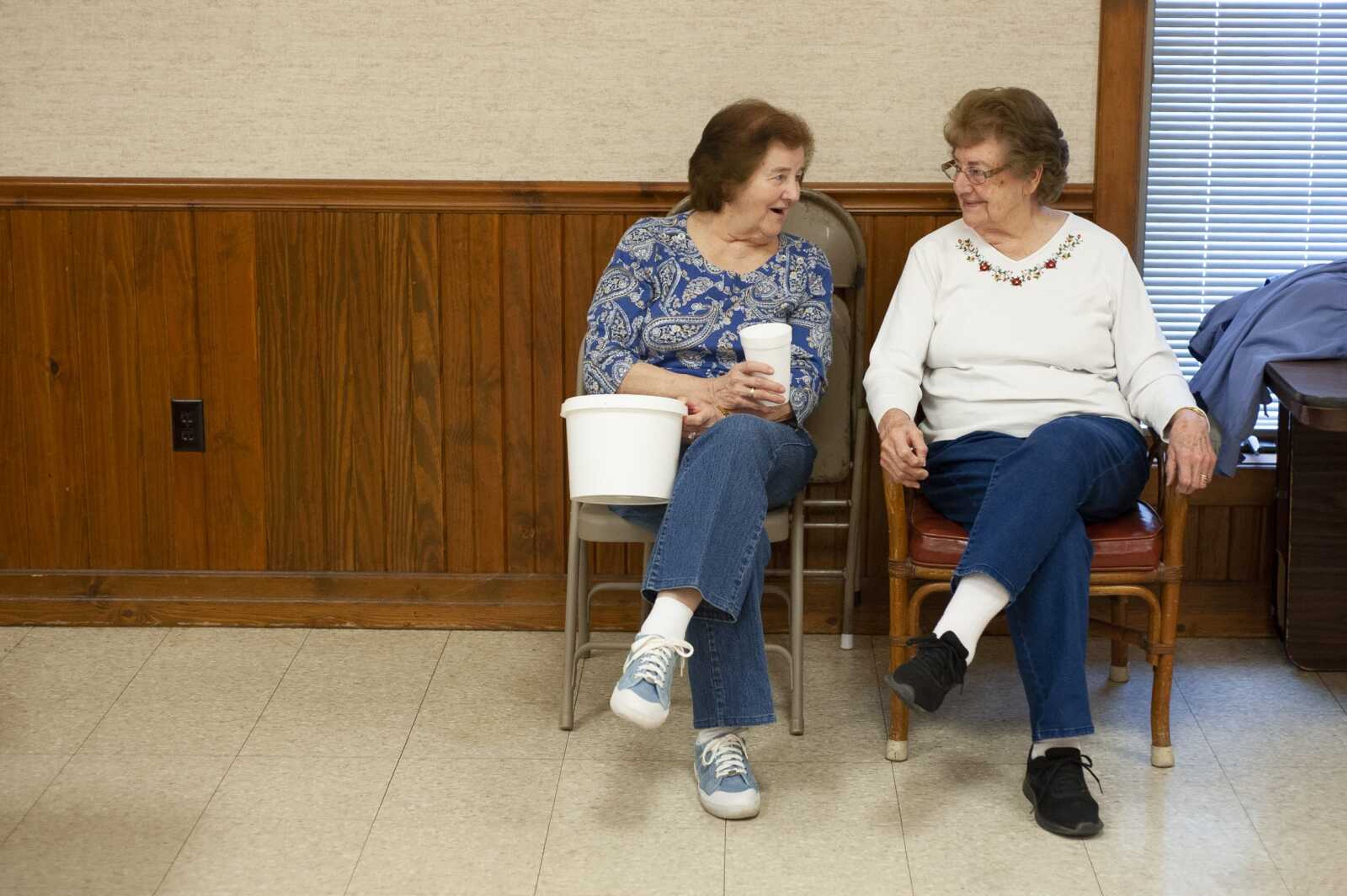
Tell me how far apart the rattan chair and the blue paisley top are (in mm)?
320

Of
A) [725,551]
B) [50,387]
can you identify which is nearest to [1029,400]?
[725,551]

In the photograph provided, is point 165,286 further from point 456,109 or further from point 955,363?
point 955,363

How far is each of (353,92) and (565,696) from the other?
133 cm

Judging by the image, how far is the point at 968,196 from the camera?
2668mm

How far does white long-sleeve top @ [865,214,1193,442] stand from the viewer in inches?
103

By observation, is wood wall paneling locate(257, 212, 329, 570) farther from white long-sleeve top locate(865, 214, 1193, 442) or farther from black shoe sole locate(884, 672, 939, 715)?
black shoe sole locate(884, 672, 939, 715)

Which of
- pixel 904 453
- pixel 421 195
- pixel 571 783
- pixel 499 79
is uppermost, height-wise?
pixel 499 79

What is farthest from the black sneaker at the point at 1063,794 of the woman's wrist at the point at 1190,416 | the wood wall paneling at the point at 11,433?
the wood wall paneling at the point at 11,433

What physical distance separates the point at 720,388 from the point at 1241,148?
4.43 ft

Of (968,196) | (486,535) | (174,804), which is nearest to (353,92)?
(486,535)

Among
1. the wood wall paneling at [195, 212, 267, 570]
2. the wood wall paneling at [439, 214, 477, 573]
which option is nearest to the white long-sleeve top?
the wood wall paneling at [439, 214, 477, 573]

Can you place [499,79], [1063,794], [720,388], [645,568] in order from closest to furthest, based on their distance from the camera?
1. [1063,794]
2. [720,388]
3. [499,79]
4. [645,568]

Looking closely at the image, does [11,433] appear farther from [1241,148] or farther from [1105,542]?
[1241,148]

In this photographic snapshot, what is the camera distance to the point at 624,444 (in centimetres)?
237
